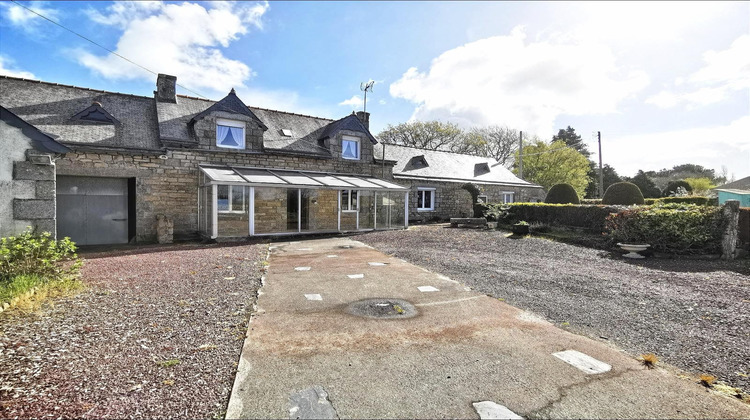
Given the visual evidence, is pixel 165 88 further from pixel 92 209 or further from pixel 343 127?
pixel 343 127

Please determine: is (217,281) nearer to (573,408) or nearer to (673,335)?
(573,408)

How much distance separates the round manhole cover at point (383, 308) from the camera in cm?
419

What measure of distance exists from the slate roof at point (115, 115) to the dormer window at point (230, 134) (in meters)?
0.51

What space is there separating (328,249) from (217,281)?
14.4ft

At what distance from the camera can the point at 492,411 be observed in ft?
7.47

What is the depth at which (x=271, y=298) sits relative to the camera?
481 centimetres

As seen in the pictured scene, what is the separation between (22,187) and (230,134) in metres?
8.60

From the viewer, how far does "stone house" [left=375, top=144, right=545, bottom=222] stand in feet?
63.5

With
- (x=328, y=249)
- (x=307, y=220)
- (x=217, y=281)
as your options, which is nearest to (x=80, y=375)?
(x=217, y=281)

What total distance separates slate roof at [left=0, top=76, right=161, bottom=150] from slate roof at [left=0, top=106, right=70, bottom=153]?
6.12 m

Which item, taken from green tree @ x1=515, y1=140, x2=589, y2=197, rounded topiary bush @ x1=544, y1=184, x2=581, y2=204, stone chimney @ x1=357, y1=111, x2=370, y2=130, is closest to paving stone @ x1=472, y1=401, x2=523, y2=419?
stone chimney @ x1=357, y1=111, x2=370, y2=130

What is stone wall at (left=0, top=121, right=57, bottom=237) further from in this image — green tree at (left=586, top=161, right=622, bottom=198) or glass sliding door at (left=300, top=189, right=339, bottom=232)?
green tree at (left=586, top=161, right=622, bottom=198)

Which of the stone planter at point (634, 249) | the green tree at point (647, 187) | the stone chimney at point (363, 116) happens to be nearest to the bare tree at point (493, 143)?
the green tree at point (647, 187)

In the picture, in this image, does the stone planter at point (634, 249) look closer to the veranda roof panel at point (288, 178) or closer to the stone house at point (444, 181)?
the veranda roof panel at point (288, 178)
